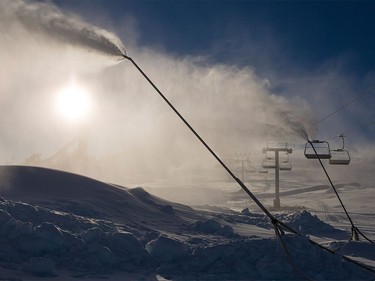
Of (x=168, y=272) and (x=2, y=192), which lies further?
(x=2, y=192)

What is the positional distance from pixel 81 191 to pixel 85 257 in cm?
1214

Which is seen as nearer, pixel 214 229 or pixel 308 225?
pixel 214 229

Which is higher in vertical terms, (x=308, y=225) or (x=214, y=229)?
(x=308, y=225)

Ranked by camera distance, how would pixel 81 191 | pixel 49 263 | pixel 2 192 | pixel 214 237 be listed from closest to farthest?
pixel 49 263 → pixel 214 237 → pixel 2 192 → pixel 81 191

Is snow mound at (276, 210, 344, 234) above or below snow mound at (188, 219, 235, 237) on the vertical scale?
above

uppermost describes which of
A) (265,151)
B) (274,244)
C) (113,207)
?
(265,151)

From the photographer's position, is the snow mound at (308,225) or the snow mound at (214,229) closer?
the snow mound at (214,229)

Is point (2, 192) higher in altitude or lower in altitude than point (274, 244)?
higher

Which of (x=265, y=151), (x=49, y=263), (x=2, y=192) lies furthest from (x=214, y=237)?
(x=265, y=151)

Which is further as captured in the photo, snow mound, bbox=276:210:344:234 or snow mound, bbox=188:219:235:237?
snow mound, bbox=276:210:344:234

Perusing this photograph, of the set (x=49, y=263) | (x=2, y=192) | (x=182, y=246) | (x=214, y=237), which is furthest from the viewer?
(x=2, y=192)

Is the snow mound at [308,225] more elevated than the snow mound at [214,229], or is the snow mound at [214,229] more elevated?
the snow mound at [308,225]

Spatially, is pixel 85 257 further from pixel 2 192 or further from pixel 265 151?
pixel 265 151

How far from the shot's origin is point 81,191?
23.5 metres
